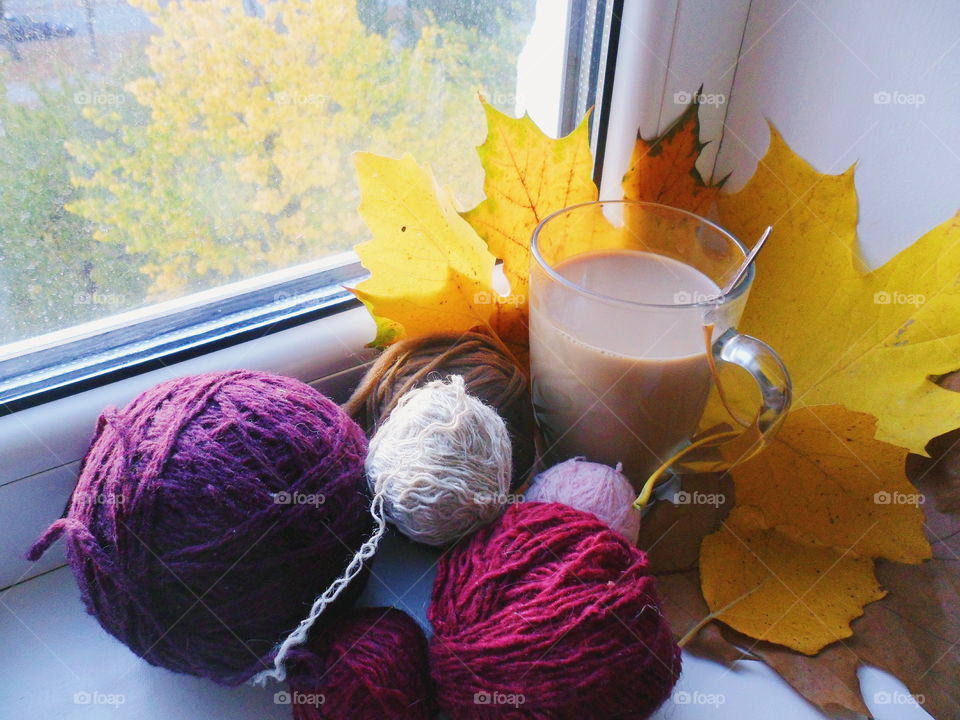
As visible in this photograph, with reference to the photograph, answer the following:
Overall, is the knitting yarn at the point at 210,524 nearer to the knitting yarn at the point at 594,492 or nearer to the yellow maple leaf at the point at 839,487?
the knitting yarn at the point at 594,492

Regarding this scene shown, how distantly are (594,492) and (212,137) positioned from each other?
375 millimetres

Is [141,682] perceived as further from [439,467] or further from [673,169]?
[673,169]

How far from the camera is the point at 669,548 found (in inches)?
21.0

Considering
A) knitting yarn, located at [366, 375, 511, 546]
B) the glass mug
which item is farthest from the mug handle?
knitting yarn, located at [366, 375, 511, 546]

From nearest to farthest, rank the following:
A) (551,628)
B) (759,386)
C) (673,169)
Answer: (551,628), (759,386), (673,169)

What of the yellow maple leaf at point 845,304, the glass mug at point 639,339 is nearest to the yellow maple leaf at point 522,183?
the glass mug at point 639,339

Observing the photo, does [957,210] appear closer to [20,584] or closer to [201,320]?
[201,320]

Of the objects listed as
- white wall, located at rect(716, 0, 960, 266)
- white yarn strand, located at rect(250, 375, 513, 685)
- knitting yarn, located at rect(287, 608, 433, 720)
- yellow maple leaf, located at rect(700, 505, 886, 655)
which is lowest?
yellow maple leaf, located at rect(700, 505, 886, 655)

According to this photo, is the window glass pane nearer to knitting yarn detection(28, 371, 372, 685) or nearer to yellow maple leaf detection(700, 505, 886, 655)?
knitting yarn detection(28, 371, 372, 685)

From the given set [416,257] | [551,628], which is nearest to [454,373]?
[416,257]

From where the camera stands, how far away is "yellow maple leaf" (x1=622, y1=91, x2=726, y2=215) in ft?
1.86

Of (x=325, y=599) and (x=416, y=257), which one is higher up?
(x=416, y=257)

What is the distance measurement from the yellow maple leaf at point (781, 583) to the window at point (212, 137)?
376mm

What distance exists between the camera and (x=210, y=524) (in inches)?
14.9
